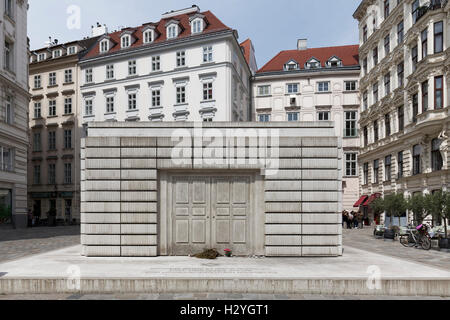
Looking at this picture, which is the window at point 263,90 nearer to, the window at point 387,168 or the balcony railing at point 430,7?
the window at point 387,168

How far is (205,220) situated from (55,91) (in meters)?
41.9

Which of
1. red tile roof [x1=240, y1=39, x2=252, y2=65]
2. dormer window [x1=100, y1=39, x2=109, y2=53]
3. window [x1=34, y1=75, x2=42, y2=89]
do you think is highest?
red tile roof [x1=240, y1=39, x2=252, y2=65]

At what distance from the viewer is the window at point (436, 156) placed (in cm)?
2695

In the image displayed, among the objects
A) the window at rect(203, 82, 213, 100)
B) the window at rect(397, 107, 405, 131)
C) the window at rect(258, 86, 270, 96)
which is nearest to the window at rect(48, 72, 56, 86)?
the window at rect(203, 82, 213, 100)

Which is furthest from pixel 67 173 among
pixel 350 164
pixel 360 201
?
pixel 360 201

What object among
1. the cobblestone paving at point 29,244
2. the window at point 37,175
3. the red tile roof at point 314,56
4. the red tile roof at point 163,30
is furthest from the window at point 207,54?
the window at point 37,175

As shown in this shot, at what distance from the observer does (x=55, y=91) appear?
155 feet

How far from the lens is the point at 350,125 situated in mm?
45188

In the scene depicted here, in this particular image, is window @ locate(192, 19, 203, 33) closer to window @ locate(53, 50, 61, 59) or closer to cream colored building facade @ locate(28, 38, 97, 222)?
cream colored building facade @ locate(28, 38, 97, 222)

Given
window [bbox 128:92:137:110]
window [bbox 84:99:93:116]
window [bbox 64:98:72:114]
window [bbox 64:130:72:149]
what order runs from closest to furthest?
window [bbox 128:92:137:110], window [bbox 84:99:93:116], window [bbox 64:130:72:149], window [bbox 64:98:72:114]

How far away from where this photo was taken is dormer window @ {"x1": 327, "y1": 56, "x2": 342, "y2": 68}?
47.0 metres

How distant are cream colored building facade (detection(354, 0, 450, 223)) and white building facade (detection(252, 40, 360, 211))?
2.60 m

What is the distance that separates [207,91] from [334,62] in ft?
60.1
